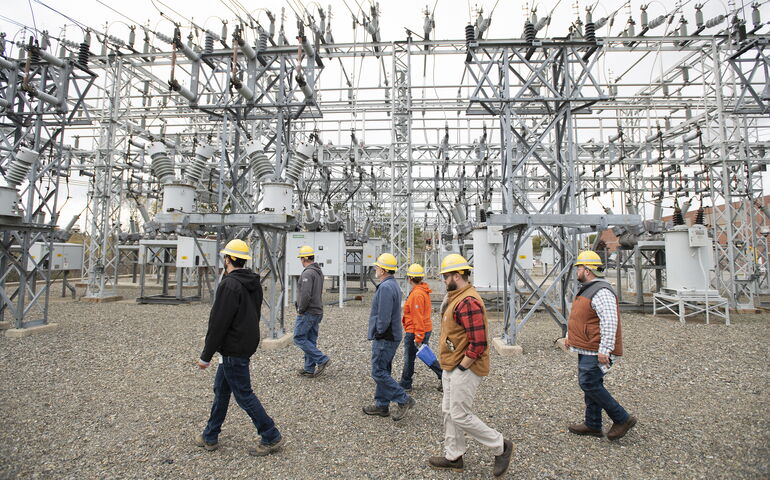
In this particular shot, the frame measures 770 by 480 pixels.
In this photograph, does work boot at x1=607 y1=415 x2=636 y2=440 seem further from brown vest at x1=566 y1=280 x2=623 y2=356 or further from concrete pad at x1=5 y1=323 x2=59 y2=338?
concrete pad at x1=5 y1=323 x2=59 y2=338

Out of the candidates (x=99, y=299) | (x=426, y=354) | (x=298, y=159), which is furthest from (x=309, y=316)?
(x=99, y=299)

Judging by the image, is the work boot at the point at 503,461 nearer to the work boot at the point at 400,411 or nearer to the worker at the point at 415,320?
the work boot at the point at 400,411

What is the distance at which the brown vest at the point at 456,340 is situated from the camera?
317 centimetres

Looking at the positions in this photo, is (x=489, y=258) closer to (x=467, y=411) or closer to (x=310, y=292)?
(x=310, y=292)

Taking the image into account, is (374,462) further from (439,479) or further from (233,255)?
(233,255)

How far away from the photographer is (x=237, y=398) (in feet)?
11.3

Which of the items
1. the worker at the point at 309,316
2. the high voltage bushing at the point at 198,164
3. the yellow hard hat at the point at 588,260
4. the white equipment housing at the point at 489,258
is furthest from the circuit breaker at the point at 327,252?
the yellow hard hat at the point at 588,260

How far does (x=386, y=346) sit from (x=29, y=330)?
27.4ft

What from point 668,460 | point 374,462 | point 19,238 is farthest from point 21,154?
point 668,460

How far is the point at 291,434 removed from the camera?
3.99 meters

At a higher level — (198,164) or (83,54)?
(83,54)

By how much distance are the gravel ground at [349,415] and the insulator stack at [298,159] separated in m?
3.37

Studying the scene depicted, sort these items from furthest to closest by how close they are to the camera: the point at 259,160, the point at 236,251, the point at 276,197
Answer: the point at 259,160 < the point at 276,197 < the point at 236,251

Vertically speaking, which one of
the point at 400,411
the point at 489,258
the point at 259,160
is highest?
the point at 259,160
